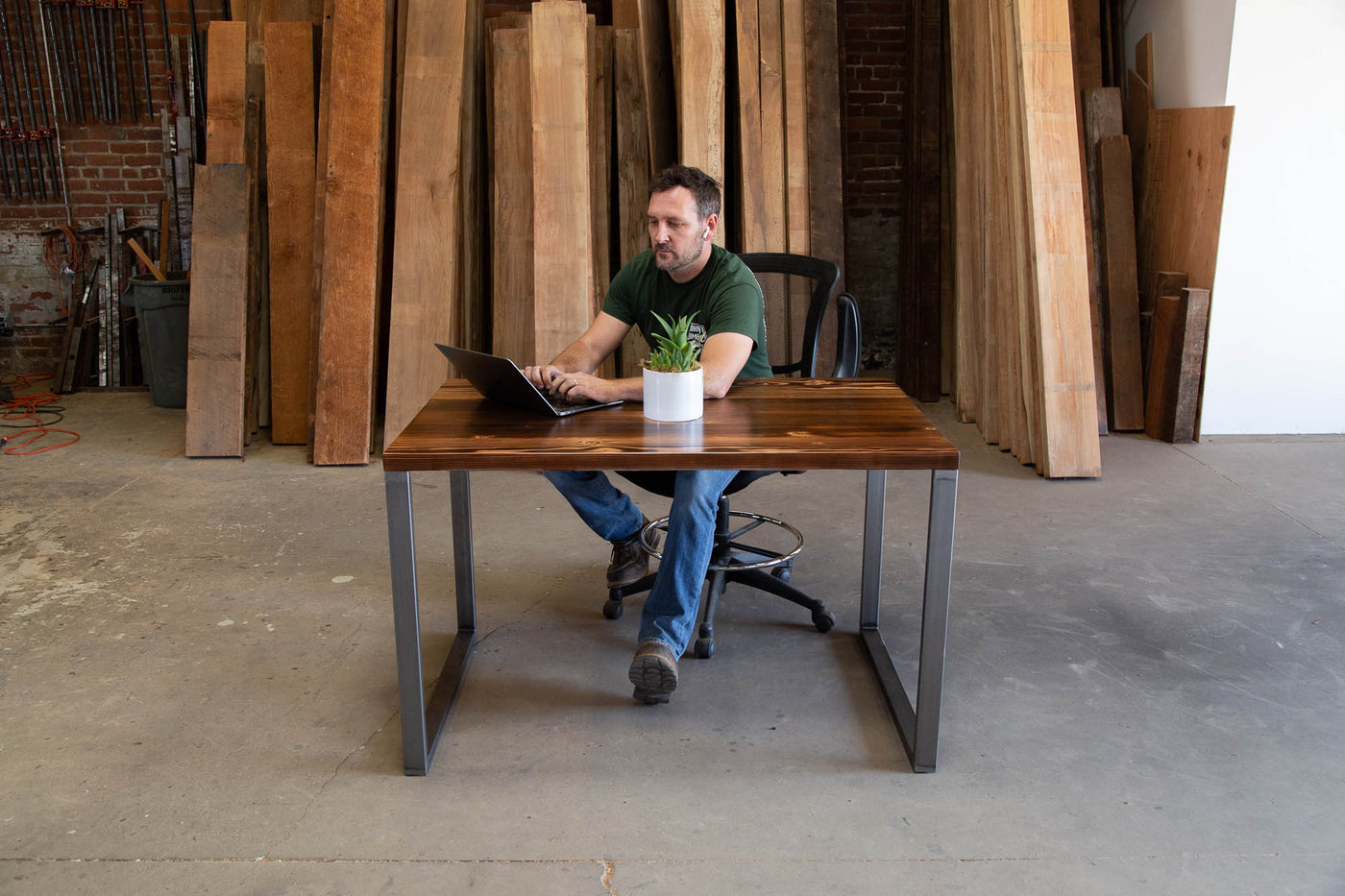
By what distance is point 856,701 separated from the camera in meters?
2.73

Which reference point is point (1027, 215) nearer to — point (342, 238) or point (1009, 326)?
point (1009, 326)

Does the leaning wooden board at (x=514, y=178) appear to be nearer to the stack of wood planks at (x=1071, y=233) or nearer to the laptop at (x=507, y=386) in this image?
the stack of wood planks at (x=1071, y=233)

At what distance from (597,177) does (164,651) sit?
3.06 metres

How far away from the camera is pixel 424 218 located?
4805 mm

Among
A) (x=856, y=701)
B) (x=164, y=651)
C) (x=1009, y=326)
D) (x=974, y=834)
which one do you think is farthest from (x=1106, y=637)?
(x=164, y=651)

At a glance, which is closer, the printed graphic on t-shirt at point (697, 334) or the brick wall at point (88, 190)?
the printed graphic on t-shirt at point (697, 334)

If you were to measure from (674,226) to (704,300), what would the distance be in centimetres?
23

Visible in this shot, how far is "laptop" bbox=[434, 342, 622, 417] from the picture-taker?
243 centimetres

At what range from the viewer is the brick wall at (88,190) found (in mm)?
6328

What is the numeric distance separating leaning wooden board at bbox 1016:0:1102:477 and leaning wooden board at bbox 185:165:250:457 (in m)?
3.47

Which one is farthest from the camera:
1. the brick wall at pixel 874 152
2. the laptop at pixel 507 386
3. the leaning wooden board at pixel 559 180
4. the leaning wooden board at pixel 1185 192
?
the brick wall at pixel 874 152

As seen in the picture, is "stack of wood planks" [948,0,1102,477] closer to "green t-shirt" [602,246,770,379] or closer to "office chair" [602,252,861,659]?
"office chair" [602,252,861,659]

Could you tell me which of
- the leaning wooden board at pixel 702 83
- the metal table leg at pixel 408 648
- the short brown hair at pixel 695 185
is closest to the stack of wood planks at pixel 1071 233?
the leaning wooden board at pixel 702 83

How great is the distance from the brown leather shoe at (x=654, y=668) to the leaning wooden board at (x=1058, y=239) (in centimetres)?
249
